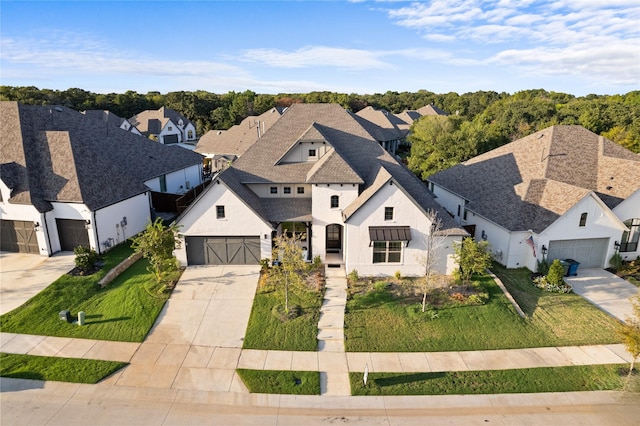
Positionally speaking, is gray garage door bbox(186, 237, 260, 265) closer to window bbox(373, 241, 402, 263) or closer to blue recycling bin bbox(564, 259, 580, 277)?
window bbox(373, 241, 402, 263)

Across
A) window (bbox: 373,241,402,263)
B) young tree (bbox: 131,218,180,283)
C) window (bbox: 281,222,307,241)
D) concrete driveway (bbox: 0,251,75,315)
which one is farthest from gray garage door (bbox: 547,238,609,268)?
concrete driveway (bbox: 0,251,75,315)

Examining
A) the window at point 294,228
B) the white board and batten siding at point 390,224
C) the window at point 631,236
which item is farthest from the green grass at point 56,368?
the window at point 631,236

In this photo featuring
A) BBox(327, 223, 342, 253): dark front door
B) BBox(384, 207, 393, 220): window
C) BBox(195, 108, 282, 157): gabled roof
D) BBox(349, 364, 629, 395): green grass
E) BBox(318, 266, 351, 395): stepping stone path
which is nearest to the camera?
BBox(349, 364, 629, 395): green grass

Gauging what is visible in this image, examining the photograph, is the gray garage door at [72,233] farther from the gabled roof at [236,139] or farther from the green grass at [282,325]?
the gabled roof at [236,139]

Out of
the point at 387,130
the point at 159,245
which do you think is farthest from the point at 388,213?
the point at 387,130

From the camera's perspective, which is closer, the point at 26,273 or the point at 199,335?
the point at 199,335

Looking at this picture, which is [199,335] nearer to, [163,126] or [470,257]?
[470,257]
